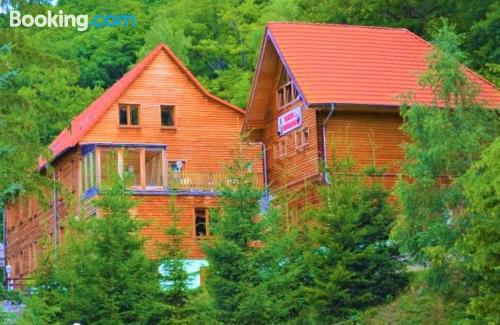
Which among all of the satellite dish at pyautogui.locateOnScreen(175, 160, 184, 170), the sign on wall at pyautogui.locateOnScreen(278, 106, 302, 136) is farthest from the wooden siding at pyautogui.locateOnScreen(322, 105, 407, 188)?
the satellite dish at pyautogui.locateOnScreen(175, 160, 184, 170)

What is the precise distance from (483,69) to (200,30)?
1298 inches

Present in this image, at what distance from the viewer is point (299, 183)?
1841 inches

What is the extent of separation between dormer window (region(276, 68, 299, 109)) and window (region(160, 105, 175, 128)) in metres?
8.41

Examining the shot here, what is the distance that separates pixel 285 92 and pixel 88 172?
9.17m

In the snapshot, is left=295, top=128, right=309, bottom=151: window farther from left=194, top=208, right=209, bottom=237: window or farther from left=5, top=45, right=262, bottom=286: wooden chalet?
left=194, top=208, right=209, bottom=237: window

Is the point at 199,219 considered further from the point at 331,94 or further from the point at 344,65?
the point at 331,94

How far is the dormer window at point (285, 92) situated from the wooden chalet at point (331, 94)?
36mm

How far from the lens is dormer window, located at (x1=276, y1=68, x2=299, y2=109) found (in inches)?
1884

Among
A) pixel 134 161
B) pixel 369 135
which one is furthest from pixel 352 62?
pixel 134 161

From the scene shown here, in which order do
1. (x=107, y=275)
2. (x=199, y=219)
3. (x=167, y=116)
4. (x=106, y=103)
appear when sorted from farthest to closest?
1. (x=167, y=116)
2. (x=106, y=103)
3. (x=199, y=219)
4. (x=107, y=275)

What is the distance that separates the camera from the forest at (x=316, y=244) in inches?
1091

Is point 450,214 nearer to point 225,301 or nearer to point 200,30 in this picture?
point 225,301

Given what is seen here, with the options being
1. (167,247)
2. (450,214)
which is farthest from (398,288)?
(167,247)

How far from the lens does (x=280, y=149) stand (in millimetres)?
49594
